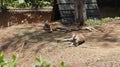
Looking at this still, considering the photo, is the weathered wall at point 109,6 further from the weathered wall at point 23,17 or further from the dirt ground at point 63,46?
the dirt ground at point 63,46

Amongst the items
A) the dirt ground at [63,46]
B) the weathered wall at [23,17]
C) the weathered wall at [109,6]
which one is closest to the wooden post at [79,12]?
the dirt ground at [63,46]

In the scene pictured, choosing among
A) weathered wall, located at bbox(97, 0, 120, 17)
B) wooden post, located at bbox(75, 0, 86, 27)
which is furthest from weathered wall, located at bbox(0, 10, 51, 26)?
wooden post, located at bbox(75, 0, 86, 27)

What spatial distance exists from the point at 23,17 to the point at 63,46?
5.74 m

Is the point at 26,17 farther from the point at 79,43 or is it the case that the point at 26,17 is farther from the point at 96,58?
the point at 96,58

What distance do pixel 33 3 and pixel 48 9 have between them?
1281 mm

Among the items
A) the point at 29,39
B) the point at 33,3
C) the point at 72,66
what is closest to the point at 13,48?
the point at 29,39

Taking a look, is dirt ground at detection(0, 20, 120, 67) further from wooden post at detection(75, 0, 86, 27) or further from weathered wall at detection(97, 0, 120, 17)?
weathered wall at detection(97, 0, 120, 17)

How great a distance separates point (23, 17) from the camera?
43.5ft

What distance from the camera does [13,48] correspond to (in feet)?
28.1

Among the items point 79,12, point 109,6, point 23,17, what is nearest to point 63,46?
point 79,12

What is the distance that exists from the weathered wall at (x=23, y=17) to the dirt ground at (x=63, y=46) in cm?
266

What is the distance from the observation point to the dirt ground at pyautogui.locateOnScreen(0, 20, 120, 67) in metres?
6.70

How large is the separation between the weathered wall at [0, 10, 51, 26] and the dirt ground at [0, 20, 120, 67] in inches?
105

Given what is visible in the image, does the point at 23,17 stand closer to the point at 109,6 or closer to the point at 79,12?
the point at 79,12
